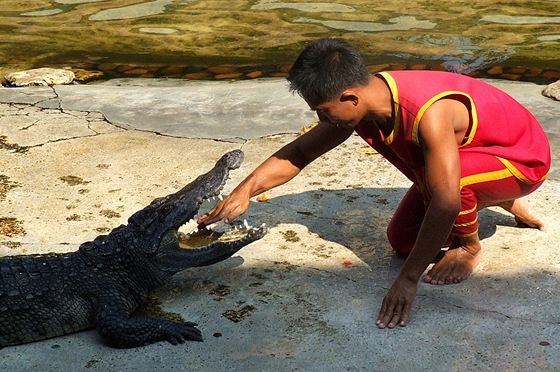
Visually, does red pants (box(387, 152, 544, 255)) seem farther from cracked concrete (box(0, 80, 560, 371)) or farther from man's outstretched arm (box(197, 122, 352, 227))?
man's outstretched arm (box(197, 122, 352, 227))

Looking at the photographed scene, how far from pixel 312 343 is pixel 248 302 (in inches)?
14.9

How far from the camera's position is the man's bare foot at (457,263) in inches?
125

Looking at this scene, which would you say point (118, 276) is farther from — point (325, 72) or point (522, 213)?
point (522, 213)

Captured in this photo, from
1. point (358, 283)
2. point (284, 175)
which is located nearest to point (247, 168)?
point (284, 175)

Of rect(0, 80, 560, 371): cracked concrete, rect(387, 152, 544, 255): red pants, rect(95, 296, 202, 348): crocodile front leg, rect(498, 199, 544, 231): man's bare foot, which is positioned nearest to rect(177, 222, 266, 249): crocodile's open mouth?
rect(0, 80, 560, 371): cracked concrete

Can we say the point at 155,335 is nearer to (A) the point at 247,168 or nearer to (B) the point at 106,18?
(A) the point at 247,168

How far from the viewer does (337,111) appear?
2.85 m

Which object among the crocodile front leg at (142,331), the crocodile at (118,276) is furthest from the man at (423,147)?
the crocodile front leg at (142,331)

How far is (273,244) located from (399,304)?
80 cm

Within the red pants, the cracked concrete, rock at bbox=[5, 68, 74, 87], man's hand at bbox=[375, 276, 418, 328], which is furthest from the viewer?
rock at bbox=[5, 68, 74, 87]

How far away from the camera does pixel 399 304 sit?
115 inches

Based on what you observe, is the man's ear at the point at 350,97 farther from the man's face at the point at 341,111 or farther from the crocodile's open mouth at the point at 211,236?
the crocodile's open mouth at the point at 211,236

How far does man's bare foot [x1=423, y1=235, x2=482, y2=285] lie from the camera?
3.17 meters

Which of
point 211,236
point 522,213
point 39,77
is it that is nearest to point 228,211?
point 211,236
